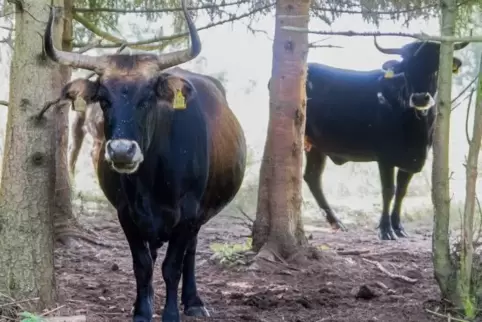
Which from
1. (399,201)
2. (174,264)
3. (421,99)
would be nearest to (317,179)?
(399,201)

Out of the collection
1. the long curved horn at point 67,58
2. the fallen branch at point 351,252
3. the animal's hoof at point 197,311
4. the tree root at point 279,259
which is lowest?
the animal's hoof at point 197,311

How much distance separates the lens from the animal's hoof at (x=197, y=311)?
18.9 ft

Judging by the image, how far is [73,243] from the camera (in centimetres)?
830

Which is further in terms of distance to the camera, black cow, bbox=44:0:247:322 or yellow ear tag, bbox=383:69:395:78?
yellow ear tag, bbox=383:69:395:78

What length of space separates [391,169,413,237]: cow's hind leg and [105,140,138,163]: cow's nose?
6.37m

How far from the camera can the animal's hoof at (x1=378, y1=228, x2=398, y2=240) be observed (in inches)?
394

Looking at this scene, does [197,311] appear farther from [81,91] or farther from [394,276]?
[394,276]

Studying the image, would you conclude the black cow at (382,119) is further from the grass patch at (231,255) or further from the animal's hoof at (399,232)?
the grass patch at (231,255)

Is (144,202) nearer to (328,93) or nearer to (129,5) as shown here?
(129,5)

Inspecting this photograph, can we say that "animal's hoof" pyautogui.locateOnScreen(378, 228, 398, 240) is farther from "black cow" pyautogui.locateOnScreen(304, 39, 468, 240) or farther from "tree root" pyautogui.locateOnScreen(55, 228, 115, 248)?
"tree root" pyautogui.locateOnScreen(55, 228, 115, 248)

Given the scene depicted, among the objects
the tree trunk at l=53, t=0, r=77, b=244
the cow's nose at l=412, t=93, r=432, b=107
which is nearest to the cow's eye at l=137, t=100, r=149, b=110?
the tree trunk at l=53, t=0, r=77, b=244

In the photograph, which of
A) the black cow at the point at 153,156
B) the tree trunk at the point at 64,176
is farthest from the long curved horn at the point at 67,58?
the tree trunk at the point at 64,176

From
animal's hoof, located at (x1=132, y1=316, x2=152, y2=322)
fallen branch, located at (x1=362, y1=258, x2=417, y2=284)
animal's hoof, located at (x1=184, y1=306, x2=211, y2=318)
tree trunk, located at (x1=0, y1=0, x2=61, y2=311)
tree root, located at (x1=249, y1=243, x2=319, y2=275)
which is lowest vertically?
animal's hoof, located at (x1=184, y1=306, x2=211, y2=318)

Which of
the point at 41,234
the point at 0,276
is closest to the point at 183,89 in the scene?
the point at 41,234
